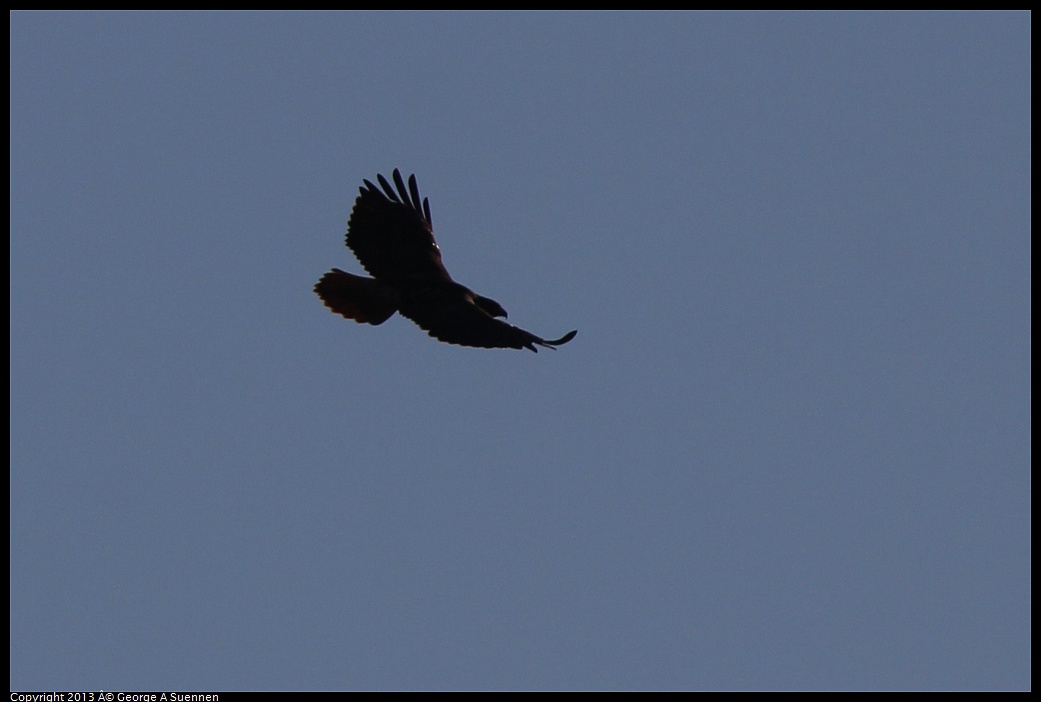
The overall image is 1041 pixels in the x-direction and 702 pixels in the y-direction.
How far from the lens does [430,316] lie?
15.0 m

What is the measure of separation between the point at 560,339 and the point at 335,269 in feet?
10.5

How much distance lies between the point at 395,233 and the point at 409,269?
42cm

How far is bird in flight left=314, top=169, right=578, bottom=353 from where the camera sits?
14.8m

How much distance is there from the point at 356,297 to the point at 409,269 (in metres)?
0.74

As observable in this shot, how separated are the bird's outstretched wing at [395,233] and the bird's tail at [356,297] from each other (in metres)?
0.29

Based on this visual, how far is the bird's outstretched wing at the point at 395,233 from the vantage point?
15.0 meters

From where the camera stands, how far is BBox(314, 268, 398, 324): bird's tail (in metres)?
15.4

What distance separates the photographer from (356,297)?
15.5 metres

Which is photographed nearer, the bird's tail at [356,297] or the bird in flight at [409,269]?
the bird in flight at [409,269]

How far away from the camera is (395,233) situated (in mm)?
15039

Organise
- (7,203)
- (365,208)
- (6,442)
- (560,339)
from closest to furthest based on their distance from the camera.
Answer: (560,339) → (365,208) → (6,442) → (7,203)

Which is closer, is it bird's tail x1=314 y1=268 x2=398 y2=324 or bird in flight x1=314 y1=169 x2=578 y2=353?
bird in flight x1=314 y1=169 x2=578 y2=353
